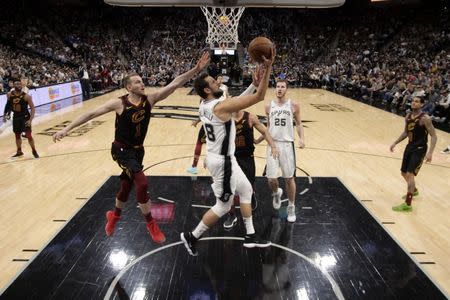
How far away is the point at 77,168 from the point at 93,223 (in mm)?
3049

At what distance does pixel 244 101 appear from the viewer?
11.6 ft

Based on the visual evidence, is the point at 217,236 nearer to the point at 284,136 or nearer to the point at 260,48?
the point at 284,136

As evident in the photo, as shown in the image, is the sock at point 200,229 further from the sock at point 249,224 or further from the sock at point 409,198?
the sock at point 409,198

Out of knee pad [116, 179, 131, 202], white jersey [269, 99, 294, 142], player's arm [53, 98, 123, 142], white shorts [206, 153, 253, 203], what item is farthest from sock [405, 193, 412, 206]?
player's arm [53, 98, 123, 142]

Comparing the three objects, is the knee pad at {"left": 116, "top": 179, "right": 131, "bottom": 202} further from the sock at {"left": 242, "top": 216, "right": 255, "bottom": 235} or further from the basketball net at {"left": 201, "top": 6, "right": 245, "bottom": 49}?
the basketball net at {"left": 201, "top": 6, "right": 245, "bottom": 49}

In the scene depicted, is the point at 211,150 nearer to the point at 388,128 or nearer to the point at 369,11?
the point at 388,128

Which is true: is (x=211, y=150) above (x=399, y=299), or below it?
above

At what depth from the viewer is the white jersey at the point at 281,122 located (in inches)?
205

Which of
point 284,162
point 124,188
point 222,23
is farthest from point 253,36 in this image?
point 124,188

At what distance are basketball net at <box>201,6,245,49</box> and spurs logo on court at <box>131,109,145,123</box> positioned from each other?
12.5 m

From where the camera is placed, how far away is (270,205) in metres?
5.94

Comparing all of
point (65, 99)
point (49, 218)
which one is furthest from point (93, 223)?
point (65, 99)

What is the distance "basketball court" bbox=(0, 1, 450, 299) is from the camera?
3.90 meters

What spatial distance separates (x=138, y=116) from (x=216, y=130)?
89cm
